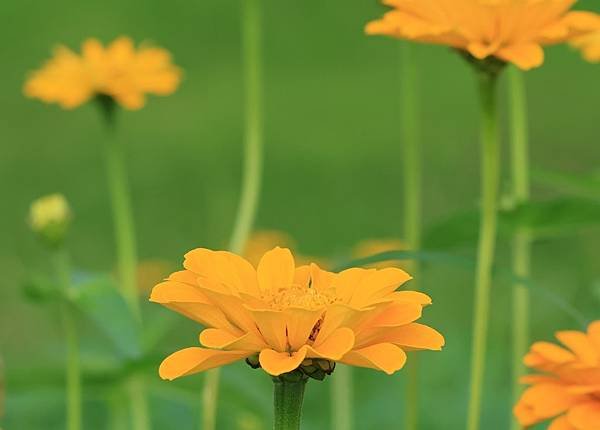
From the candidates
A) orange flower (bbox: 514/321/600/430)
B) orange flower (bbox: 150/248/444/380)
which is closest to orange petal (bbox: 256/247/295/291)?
orange flower (bbox: 150/248/444/380)

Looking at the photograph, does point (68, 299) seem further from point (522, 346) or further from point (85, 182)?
point (85, 182)

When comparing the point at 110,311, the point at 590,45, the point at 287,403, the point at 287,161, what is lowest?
the point at 287,403

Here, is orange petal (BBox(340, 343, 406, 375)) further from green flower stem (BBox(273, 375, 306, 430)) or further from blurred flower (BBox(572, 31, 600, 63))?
blurred flower (BBox(572, 31, 600, 63))

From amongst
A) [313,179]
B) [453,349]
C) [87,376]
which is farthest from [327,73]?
[87,376]

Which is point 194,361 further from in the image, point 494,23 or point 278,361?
point 494,23

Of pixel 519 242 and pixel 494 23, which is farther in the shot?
pixel 519 242

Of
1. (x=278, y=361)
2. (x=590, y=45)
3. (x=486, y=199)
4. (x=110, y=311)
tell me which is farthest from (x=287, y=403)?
(x=590, y=45)

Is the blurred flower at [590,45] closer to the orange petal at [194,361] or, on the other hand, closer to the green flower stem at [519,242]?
the green flower stem at [519,242]
